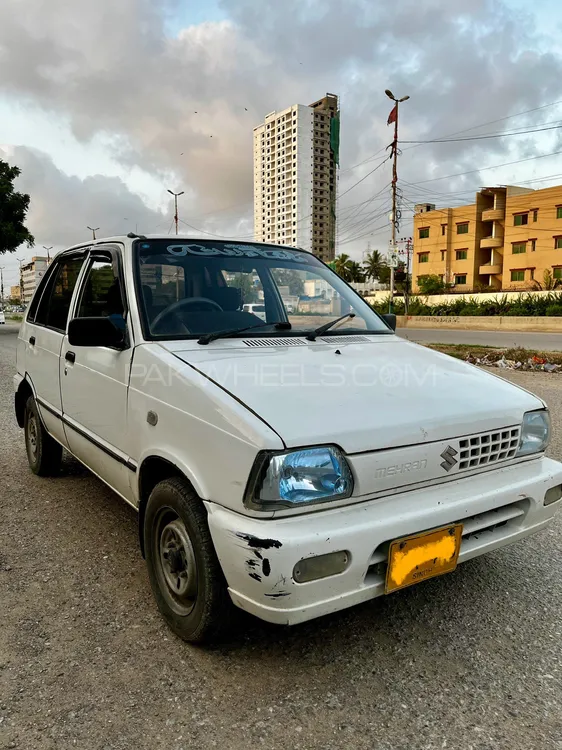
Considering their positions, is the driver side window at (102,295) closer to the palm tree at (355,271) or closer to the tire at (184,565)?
the tire at (184,565)

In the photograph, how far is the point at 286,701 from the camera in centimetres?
192

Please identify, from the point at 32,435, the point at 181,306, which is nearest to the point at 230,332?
the point at 181,306

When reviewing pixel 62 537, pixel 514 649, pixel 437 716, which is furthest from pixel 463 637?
pixel 62 537

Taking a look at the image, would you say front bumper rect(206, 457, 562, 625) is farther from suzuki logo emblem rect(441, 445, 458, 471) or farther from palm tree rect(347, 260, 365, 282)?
palm tree rect(347, 260, 365, 282)

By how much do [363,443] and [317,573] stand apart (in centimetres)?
47

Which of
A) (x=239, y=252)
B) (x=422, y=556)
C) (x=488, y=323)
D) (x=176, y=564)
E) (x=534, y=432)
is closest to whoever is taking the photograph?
(x=422, y=556)

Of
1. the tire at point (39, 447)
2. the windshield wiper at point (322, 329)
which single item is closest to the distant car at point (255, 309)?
the windshield wiper at point (322, 329)

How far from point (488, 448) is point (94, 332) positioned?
186 cm

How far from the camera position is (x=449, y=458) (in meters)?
2.12

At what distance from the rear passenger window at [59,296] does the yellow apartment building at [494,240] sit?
44.3 metres

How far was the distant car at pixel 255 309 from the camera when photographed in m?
3.09

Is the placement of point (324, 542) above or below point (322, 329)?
below

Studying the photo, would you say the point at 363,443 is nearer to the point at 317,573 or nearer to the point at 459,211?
the point at 317,573

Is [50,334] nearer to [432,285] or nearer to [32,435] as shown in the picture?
[32,435]
